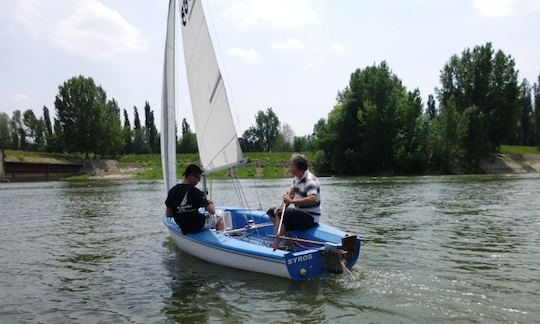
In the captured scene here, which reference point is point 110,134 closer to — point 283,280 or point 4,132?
point 4,132

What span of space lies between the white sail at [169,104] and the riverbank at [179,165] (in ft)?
172

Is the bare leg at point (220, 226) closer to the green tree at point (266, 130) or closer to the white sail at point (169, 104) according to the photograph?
the white sail at point (169, 104)

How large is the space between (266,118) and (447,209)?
367 ft

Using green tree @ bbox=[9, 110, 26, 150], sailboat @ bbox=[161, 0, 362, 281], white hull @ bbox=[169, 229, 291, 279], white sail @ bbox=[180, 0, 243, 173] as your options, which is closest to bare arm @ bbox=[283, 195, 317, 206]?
sailboat @ bbox=[161, 0, 362, 281]

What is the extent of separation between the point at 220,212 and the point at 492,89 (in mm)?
65148

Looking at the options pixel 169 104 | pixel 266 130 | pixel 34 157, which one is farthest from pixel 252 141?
pixel 169 104

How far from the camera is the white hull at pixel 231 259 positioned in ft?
29.4

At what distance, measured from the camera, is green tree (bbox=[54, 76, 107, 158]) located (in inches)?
3349

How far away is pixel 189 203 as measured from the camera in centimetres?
1062

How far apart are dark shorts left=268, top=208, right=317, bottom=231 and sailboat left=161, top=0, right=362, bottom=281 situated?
0.20 meters

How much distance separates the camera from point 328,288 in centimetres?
866

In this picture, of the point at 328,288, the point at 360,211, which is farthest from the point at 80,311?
the point at 360,211

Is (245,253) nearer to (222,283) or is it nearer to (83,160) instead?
(222,283)

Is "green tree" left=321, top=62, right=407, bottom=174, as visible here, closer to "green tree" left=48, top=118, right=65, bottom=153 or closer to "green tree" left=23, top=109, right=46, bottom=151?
"green tree" left=48, top=118, right=65, bottom=153
